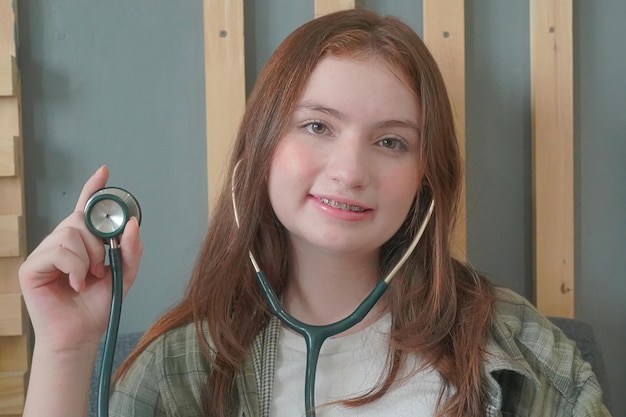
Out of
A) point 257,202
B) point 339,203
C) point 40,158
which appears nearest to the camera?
point 339,203

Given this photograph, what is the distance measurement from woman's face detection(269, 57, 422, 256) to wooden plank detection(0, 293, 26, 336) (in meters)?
0.62

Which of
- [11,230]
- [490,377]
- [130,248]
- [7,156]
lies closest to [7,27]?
[7,156]

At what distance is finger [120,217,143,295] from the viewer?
0.91 metres

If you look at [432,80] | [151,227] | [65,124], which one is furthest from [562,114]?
[65,124]

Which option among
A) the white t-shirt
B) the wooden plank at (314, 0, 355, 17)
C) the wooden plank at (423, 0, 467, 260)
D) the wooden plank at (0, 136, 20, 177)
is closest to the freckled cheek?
the white t-shirt

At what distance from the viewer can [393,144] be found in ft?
3.59

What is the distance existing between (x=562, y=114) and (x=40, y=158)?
112cm

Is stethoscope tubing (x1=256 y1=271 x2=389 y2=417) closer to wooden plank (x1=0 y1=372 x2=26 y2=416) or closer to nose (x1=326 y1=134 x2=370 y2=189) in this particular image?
nose (x1=326 y1=134 x2=370 y2=189)

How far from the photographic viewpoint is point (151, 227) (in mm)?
1440

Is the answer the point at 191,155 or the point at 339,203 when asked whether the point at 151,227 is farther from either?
the point at 339,203

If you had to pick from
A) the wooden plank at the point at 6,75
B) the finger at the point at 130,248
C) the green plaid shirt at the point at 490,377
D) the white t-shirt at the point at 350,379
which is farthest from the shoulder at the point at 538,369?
the wooden plank at the point at 6,75

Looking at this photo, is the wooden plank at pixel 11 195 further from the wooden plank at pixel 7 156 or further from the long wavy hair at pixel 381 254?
the long wavy hair at pixel 381 254

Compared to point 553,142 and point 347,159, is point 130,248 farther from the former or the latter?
point 553,142

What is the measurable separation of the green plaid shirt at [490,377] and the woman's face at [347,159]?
0.23 metres
